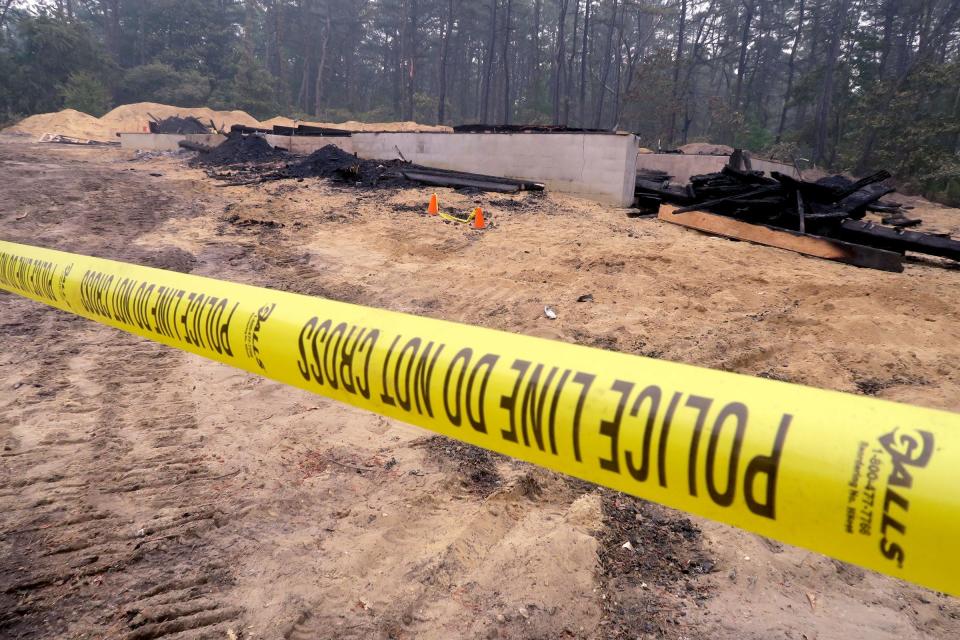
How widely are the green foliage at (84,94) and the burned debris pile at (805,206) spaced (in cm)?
4953

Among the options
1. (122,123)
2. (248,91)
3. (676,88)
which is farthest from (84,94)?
(676,88)

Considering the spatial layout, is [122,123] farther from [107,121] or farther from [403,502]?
A: [403,502]

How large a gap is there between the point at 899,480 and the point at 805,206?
10962 mm

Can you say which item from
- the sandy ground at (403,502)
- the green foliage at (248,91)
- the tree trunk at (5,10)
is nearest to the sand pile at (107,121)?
the green foliage at (248,91)

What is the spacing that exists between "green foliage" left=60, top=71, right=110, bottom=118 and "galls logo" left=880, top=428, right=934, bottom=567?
185 ft

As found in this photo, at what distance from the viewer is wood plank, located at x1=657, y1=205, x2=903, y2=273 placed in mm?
7961

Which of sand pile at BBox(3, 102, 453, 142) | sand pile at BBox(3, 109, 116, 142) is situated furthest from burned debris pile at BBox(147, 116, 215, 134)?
sand pile at BBox(3, 109, 116, 142)

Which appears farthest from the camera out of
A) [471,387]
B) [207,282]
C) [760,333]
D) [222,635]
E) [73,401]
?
[760,333]

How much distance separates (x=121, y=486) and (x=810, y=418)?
3.56 metres

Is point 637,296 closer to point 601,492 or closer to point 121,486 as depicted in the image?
point 601,492

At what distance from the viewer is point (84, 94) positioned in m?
43.2

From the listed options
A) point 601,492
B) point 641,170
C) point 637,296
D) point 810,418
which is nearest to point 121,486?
point 601,492

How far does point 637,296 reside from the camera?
638cm

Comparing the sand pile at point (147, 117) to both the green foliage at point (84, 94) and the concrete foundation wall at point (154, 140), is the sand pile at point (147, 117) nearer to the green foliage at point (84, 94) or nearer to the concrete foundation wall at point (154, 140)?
the green foliage at point (84, 94)
